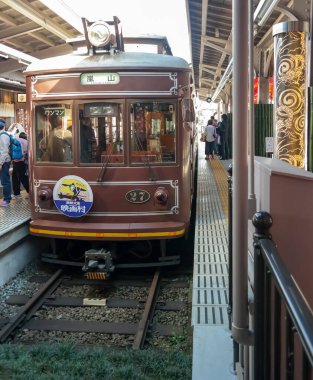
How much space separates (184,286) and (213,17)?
8.98 meters

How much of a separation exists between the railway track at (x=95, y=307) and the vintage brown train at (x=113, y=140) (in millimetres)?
423

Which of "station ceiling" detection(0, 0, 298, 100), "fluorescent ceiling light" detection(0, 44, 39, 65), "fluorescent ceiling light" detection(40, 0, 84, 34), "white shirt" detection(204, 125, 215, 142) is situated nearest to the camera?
"fluorescent ceiling light" detection(0, 44, 39, 65)

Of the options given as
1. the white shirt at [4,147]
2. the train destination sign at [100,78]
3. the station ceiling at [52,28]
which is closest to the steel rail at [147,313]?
the train destination sign at [100,78]

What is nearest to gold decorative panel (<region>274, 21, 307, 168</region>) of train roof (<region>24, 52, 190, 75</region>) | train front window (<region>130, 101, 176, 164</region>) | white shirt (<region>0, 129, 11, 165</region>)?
train roof (<region>24, 52, 190, 75</region>)

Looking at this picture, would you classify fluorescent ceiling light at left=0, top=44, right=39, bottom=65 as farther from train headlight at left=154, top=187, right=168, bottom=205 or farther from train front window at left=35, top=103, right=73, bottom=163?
train headlight at left=154, top=187, right=168, bottom=205

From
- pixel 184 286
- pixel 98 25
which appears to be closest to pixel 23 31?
pixel 98 25

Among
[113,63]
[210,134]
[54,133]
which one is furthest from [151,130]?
[210,134]

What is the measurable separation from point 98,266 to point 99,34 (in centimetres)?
292

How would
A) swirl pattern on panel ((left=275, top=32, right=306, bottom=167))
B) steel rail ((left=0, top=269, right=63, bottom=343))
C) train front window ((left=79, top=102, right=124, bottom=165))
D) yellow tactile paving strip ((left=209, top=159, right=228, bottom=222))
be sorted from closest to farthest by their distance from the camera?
steel rail ((left=0, top=269, right=63, bottom=343)), train front window ((left=79, top=102, right=124, bottom=165)), swirl pattern on panel ((left=275, top=32, right=306, bottom=167)), yellow tactile paving strip ((left=209, top=159, right=228, bottom=222))

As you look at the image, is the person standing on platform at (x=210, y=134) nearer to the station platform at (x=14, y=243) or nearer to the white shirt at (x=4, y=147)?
the white shirt at (x=4, y=147)

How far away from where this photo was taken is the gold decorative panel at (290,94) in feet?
26.4

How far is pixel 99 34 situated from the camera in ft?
20.8

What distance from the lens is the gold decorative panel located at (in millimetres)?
8047

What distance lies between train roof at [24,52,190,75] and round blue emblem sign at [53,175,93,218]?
1379 millimetres
